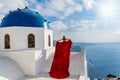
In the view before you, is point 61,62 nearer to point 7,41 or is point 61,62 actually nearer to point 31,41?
point 31,41

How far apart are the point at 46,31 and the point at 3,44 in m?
3.57

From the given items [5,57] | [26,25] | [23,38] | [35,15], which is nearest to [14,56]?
[5,57]

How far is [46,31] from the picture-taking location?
1639 centimetres

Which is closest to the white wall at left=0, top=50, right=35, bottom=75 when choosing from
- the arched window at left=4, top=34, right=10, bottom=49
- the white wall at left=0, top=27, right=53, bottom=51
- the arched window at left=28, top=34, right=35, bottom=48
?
the white wall at left=0, top=27, right=53, bottom=51

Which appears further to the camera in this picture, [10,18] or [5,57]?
[10,18]

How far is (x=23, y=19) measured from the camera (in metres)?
15.9

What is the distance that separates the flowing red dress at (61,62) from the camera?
12070 mm

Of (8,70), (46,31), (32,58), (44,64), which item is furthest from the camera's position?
(46,31)

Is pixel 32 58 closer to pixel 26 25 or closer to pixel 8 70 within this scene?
pixel 8 70

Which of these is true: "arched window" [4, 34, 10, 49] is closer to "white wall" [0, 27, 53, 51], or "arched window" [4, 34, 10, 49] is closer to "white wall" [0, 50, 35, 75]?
"white wall" [0, 27, 53, 51]

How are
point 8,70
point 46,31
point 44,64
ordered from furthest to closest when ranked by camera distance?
point 46,31, point 44,64, point 8,70

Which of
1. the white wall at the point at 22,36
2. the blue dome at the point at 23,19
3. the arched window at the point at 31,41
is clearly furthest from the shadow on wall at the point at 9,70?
the blue dome at the point at 23,19

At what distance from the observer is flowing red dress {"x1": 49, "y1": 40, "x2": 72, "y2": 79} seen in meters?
12.1

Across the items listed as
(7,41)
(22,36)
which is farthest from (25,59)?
(7,41)
